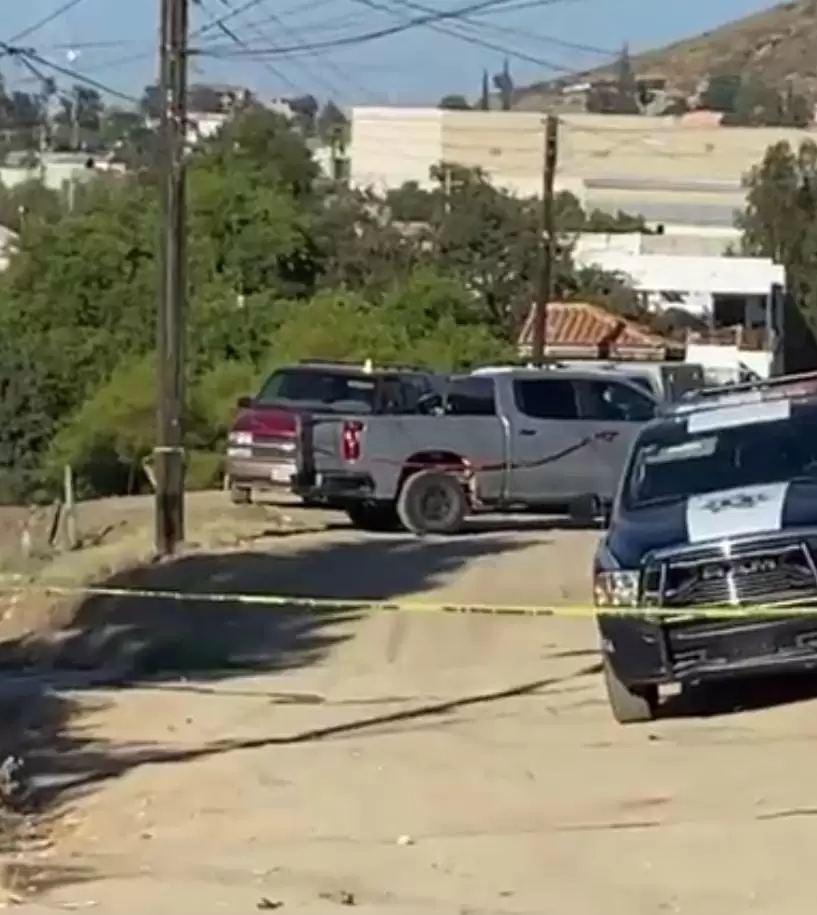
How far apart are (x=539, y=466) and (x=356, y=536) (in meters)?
2.23

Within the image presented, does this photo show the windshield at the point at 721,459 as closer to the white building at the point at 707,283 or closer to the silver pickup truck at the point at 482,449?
the silver pickup truck at the point at 482,449

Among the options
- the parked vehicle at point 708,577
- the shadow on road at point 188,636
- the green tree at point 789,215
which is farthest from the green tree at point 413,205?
the parked vehicle at point 708,577

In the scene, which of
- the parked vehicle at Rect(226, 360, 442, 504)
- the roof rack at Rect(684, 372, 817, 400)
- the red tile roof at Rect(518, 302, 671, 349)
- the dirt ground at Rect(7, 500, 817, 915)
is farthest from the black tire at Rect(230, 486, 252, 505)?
the red tile roof at Rect(518, 302, 671, 349)

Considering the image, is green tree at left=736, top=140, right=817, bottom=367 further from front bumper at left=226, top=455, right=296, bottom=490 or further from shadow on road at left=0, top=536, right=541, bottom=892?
shadow on road at left=0, top=536, right=541, bottom=892

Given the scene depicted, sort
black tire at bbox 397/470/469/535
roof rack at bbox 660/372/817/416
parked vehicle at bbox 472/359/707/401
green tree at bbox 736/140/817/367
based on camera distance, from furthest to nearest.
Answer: green tree at bbox 736/140/817/367, parked vehicle at bbox 472/359/707/401, black tire at bbox 397/470/469/535, roof rack at bbox 660/372/817/416

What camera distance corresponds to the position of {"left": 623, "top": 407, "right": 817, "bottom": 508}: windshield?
15383 mm

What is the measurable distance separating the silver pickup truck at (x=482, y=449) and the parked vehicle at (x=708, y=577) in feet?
47.0

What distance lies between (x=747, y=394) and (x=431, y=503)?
13.5 metres

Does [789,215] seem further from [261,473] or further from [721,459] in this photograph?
[721,459]

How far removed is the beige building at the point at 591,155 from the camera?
473 ft

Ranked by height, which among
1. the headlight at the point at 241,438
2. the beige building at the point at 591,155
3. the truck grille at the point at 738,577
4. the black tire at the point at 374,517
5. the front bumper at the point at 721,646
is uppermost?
the beige building at the point at 591,155

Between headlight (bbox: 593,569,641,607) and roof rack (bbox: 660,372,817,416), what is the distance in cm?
222

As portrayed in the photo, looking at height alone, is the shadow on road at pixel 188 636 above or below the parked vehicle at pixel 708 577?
below

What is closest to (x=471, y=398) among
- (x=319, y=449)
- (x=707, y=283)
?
(x=319, y=449)
